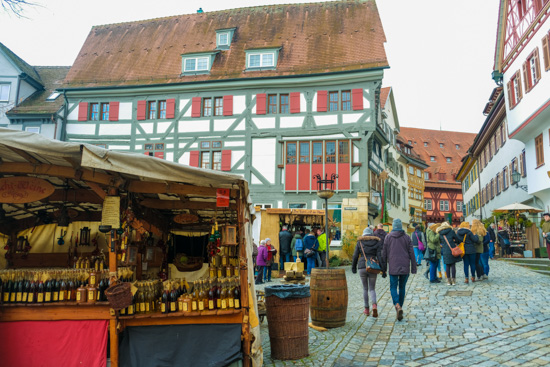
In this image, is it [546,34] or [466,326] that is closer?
[466,326]

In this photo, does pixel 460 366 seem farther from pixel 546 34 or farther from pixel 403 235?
pixel 546 34

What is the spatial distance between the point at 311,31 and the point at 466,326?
21.2m

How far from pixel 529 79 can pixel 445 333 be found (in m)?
14.6

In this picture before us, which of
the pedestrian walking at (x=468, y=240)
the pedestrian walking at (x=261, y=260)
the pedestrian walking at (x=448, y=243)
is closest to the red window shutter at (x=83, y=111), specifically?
the pedestrian walking at (x=261, y=260)

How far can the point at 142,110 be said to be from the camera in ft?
83.7

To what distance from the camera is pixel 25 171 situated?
5672mm

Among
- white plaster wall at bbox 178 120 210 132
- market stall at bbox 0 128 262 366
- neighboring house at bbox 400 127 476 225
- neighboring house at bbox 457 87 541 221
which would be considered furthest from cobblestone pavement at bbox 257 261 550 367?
neighboring house at bbox 400 127 476 225

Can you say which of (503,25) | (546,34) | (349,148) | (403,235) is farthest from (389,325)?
(503,25)

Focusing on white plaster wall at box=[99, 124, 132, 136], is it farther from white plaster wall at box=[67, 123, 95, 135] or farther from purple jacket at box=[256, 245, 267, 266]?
purple jacket at box=[256, 245, 267, 266]

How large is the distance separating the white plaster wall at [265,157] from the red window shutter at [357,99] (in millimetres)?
4338

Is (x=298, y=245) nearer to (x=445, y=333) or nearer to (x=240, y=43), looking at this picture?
(x=445, y=333)

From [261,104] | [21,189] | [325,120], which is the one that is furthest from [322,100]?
[21,189]

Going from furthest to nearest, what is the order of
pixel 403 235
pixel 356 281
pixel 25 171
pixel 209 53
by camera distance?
pixel 209 53 → pixel 356 281 → pixel 403 235 → pixel 25 171

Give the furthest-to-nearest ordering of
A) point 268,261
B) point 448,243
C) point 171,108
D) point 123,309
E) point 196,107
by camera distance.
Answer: point 171,108, point 196,107, point 268,261, point 448,243, point 123,309
